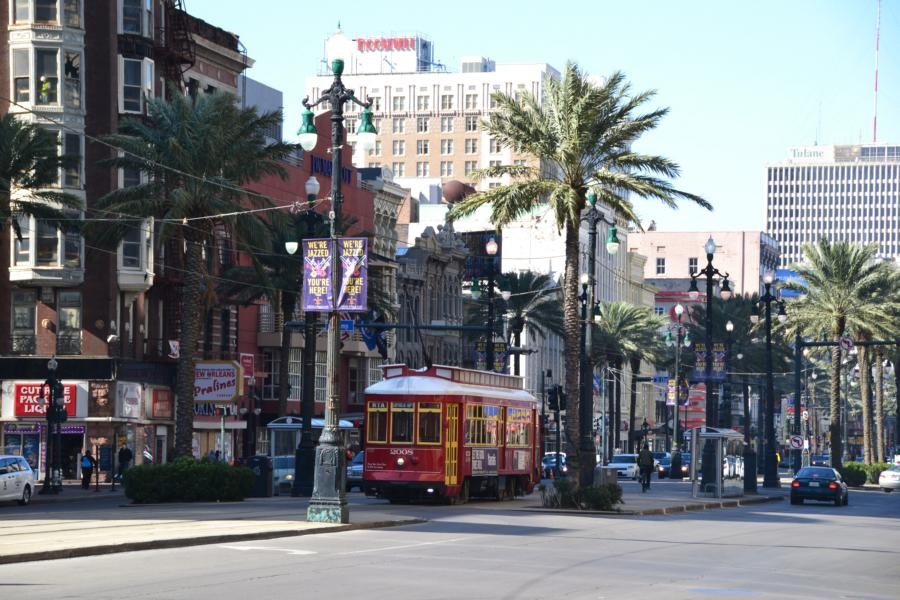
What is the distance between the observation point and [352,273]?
3153cm

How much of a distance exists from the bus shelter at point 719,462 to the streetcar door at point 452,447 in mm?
11261

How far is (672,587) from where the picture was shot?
20594mm

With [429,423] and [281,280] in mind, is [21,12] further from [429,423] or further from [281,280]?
[429,423]

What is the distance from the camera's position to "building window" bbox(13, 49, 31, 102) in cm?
6222

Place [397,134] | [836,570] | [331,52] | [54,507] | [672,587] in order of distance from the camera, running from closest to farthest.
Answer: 1. [672,587]
2. [836,570]
3. [331,52]
4. [54,507]
5. [397,134]

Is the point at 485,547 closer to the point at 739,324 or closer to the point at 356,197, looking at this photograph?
the point at 356,197

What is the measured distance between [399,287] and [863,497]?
40512mm

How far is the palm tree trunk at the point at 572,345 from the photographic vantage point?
1698 inches

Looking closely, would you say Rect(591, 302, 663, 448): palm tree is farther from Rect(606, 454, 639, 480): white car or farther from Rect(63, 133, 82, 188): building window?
Rect(63, 133, 82, 188): building window

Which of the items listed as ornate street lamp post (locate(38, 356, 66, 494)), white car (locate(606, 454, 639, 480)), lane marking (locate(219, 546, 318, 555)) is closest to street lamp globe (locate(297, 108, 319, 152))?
lane marking (locate(219, 546, 318, 555))

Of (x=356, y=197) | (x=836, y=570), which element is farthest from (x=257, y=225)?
(x=356, y=197)

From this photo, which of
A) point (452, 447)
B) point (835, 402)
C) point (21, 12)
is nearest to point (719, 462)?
point (452, 447)

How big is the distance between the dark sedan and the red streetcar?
1481 centimetres

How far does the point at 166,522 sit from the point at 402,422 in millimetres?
11792
